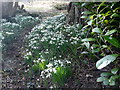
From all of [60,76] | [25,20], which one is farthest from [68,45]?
[25,20]

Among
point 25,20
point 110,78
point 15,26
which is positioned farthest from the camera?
point 25,20

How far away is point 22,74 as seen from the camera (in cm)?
284

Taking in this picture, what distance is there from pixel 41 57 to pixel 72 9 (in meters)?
1.25

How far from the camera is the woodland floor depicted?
8.17 ft

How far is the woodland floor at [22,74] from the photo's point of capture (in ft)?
8.17

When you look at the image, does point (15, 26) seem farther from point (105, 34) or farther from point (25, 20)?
point (105, 34)

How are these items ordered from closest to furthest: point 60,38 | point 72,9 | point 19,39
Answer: point 60,38 < point 19,39 < point 72,9

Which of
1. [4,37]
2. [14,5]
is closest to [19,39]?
[4,37]

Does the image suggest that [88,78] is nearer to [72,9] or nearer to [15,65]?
[15,65]

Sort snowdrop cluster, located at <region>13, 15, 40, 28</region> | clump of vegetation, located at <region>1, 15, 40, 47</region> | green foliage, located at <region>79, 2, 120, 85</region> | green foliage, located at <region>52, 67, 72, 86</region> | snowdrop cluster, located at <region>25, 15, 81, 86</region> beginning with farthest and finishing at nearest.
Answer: snowdrop cluster, located at <region>13, 15, 40, 28</region> → clump of vegetation, located at <region>1, 15, 40, 47</region> → snowdrop cluster, located at <region>25, 15, 81, 86</region> → green foliage, located at <region>52, 67, 72, 86</region> → green foliage, located at <region>79, 2, 120, 85</region>

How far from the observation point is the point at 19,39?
3.57m

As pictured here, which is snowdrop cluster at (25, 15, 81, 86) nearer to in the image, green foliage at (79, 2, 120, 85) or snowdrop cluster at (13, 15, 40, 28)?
snowdrop cluster at (13, 15, 40, 28)

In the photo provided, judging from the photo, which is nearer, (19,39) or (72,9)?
(19,39)

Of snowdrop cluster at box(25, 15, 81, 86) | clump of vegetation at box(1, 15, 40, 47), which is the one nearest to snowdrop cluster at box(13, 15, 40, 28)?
clump of vegetation at box(1, 15, 40, 47)
